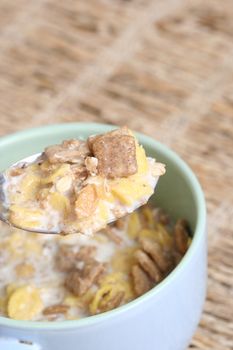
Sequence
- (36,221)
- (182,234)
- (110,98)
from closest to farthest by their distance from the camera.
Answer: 1. (36,221)
2. (182,234)
3. (110,98)

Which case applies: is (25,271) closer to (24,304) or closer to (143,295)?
(24,304)

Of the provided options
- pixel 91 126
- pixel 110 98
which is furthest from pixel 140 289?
pixel 110 98

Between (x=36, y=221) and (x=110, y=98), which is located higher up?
(x=36, y=221)

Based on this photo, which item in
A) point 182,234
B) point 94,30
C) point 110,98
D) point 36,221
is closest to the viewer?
point 36,221

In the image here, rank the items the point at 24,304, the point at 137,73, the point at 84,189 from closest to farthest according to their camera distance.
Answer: the point at 84,189 → the point at 24,304 → the point at 137,73

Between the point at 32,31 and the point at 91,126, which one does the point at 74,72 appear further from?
the point at 91,126

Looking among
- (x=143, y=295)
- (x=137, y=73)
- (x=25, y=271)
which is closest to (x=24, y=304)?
(x=25, y=271)
